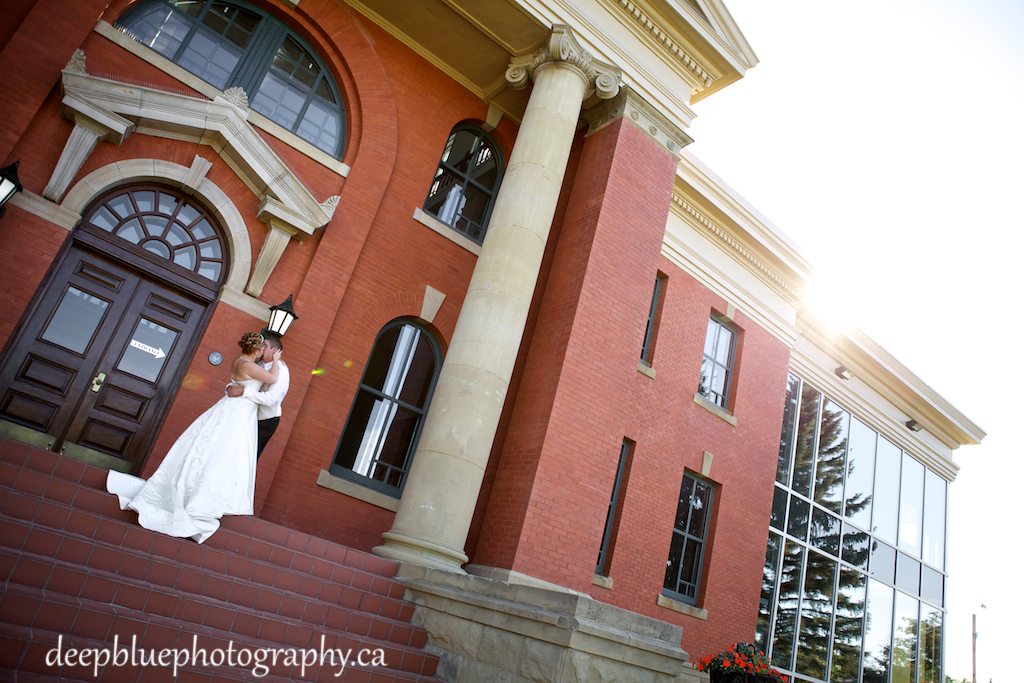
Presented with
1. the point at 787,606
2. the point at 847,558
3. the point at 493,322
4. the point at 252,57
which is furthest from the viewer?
the point at 847,558

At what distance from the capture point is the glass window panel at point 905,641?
54.5 ft

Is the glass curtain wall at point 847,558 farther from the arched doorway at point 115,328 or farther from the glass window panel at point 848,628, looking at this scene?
the arched doorway at point 115,328

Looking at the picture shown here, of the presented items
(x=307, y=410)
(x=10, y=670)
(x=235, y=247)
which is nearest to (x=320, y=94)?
(x=235, y=247)

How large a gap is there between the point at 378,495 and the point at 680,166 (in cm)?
871

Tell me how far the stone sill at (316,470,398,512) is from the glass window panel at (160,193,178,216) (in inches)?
163

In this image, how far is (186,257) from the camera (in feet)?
29.8

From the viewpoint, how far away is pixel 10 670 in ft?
12.5

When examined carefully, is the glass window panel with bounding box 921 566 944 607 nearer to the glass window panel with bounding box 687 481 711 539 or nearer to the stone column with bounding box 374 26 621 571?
the glass window panel with bounding box 687 481 711 539

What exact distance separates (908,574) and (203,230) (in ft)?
61.7

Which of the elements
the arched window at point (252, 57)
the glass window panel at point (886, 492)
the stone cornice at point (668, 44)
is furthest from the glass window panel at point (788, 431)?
the arched window at point (252, 57)

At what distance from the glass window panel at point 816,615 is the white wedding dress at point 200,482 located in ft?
42.2

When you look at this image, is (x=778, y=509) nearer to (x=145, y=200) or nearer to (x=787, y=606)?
(x=787, y=606)

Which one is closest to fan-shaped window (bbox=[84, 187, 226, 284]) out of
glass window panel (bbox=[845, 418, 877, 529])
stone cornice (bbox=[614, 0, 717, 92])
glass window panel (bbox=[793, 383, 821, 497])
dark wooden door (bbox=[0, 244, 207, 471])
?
dark wooden door (bbox=[0, 244, 207, 471])

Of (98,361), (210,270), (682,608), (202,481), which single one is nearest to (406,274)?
(210,270)
